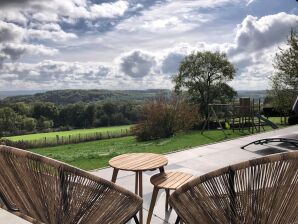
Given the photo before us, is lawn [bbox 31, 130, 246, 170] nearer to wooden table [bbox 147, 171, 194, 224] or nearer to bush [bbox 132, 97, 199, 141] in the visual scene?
wooden table [bbox 147, 171, 194, 224]

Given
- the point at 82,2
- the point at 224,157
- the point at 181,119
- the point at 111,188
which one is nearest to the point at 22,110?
the point at 181,119

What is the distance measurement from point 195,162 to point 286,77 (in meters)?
16.7

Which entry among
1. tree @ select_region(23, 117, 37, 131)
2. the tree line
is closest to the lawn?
the tree line

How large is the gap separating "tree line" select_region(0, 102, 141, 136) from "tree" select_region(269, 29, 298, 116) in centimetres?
3227

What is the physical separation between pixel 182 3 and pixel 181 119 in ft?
47.5

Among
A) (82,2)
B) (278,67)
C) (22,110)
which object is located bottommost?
(22,110)

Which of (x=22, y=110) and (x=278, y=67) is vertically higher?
(x=278, y=67)

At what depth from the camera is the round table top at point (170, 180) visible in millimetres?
3184

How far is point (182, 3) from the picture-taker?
8.73 m

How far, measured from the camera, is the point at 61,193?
86.2 inches

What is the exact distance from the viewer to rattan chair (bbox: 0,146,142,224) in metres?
2.18

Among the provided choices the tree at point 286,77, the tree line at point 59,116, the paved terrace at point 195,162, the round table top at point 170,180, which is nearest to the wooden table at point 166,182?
the round table top at point 170,180

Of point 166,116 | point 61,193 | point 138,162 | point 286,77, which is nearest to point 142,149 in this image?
point 138,162

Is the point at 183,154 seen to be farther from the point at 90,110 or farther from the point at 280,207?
the point at 90,110
